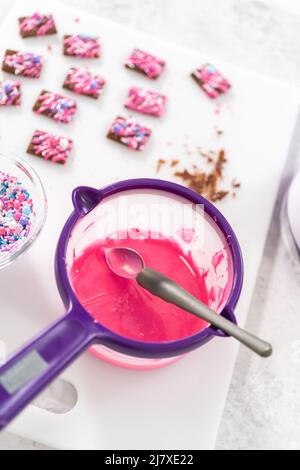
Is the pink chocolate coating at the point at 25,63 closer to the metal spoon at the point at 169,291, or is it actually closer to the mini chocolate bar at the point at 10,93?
the mini chocolate bar at the point at 10,93

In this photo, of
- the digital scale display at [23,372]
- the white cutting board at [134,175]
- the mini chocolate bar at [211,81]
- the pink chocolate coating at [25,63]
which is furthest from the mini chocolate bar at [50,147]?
the digital scale display at [23,372]

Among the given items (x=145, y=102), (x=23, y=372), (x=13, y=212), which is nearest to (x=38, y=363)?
(x=23, y=372)

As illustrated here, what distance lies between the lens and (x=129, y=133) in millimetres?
955

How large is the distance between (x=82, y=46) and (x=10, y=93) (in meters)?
0.16

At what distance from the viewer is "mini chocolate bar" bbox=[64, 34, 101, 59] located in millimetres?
1013

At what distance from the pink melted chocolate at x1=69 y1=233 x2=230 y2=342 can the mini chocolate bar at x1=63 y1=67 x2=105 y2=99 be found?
0.29 metres

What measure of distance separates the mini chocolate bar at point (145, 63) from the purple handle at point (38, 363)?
0.55 metres

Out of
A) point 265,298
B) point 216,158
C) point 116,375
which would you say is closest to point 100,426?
point 116,375

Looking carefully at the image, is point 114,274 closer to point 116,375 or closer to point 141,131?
point 116,375

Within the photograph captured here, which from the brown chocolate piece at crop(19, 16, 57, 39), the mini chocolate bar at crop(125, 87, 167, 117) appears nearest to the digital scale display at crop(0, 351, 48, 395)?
the mini chocolate bar at crop(125, 87, 167, 117)

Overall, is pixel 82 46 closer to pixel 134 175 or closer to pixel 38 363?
pixel 134 175

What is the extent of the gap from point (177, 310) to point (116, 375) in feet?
0.40

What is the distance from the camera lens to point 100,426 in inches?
30.4

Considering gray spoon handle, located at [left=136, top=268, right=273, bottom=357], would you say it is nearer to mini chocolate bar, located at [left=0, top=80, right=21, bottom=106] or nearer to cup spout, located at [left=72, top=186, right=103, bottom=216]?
cup spout, located at [left=72, top=186, right=103, bottom=216]
